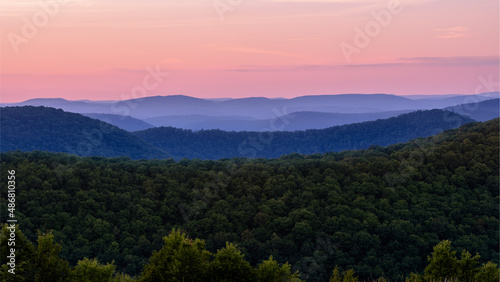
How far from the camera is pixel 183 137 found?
6658 inches

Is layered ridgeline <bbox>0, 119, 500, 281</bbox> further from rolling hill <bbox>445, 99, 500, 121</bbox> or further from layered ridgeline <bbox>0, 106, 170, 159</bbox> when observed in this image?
rolling hill <bbox>445, 99, 500, 121</bbox>

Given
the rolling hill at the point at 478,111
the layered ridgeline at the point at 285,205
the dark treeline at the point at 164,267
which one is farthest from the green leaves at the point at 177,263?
the rolling hill at the point at 478,111

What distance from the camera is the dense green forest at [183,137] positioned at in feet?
449

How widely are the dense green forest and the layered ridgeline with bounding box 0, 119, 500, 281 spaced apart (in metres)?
87.9

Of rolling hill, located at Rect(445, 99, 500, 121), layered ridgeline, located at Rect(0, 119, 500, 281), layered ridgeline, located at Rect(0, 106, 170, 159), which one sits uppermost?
rolling hill, located at Rect(445, 99, 500, 121)

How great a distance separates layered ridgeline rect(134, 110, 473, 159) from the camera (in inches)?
5773

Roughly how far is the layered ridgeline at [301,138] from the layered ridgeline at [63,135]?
58.7 ft

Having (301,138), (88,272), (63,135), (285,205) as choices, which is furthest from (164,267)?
(301,138)

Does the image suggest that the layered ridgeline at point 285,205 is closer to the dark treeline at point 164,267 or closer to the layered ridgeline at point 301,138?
the dark treeline at point 164,267

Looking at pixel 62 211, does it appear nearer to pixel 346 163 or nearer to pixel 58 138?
pixel 346 163

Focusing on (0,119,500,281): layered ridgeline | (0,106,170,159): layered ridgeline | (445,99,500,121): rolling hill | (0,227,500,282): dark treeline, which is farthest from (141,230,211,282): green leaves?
(445,99,500,121): rolling hill

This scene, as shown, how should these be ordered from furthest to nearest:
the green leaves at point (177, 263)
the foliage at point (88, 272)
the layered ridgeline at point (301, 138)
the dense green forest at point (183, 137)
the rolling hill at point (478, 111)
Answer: the rolling hill at point (478, 111)
the layered ridgeline at point (301, 138)
the dense green forest at point (183, 137)
the green leaves at point (177, 263)
the foliage at point (88, 272)

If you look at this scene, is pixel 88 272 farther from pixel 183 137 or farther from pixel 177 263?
pixel 183 137

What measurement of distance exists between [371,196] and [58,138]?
116 meters
